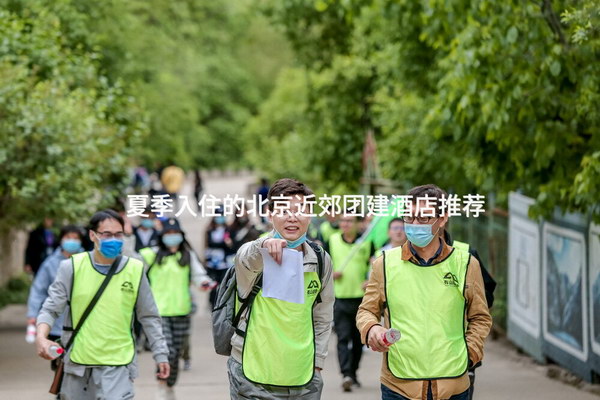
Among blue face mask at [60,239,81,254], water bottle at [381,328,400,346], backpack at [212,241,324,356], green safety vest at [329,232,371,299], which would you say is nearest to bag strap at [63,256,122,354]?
backpack at [212,241,324,356]

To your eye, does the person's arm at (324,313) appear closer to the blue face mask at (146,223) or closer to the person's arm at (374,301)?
the person's arm at (374,301)

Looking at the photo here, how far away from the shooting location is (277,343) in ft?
21.6

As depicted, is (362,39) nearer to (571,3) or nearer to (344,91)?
(344,91)

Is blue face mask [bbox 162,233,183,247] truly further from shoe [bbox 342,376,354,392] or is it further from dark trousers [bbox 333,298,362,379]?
shoe [bbox 342,376,354,392]

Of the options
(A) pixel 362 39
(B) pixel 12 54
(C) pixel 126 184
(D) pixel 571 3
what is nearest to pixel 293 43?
(A) pixel 362 39

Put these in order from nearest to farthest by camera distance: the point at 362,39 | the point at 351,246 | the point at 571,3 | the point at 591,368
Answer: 1. the point at 571,3
2. the point at 591,368
3. the point at 351,246
4. the point at 362,39

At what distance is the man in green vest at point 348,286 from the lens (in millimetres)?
13266

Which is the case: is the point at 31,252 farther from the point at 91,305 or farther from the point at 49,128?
the point at 91,305

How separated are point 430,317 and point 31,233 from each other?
15337mm

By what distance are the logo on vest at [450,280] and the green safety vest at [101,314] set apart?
2.50m

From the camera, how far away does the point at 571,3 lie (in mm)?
11984

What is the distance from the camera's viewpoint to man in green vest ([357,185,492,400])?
6602 millimetres

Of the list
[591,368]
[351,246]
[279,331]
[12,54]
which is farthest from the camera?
[12,54]

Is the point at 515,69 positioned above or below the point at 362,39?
below
